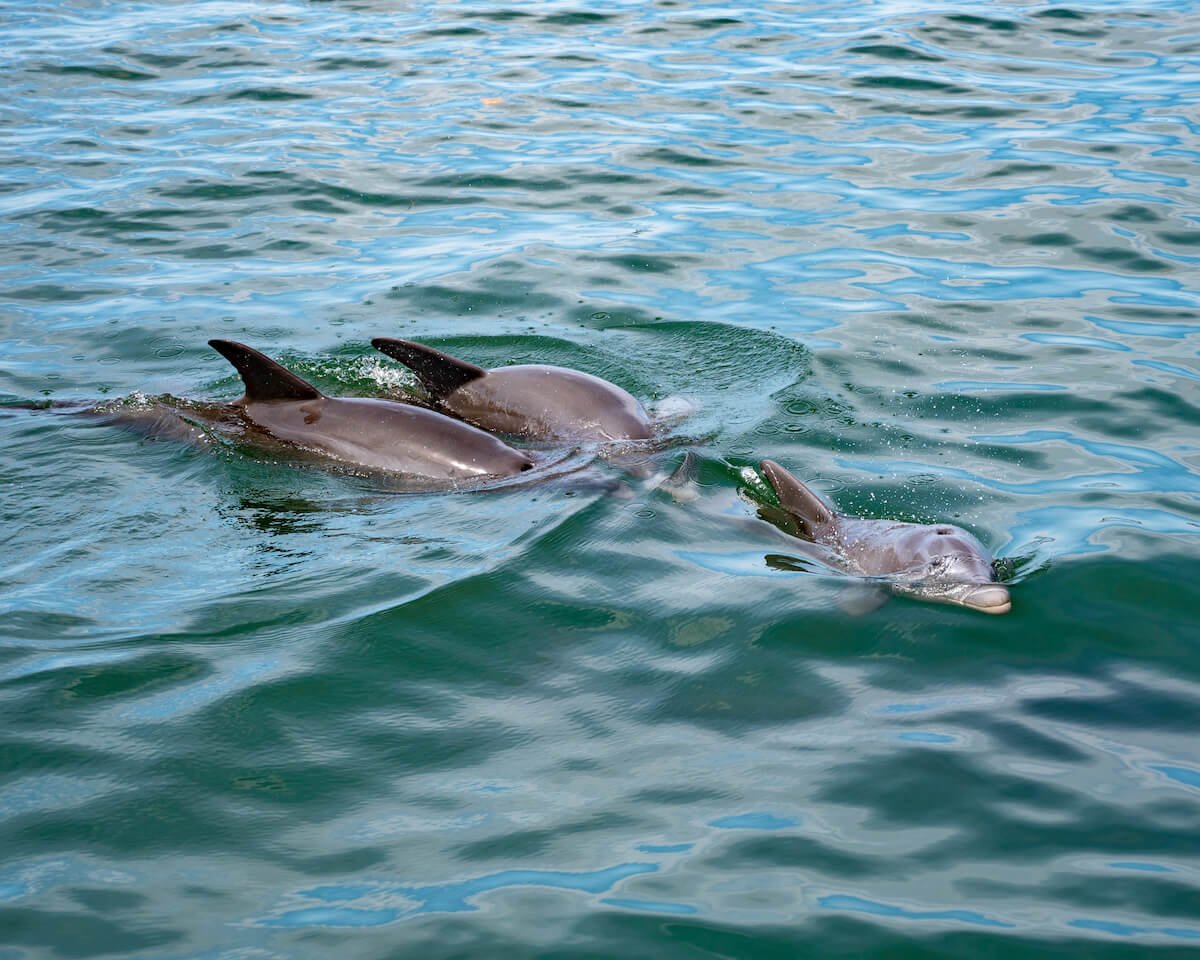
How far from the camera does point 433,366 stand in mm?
8586

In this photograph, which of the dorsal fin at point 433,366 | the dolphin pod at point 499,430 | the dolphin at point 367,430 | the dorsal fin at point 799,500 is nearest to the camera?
the dolphin pod at point 499,430

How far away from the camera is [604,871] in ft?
14.5

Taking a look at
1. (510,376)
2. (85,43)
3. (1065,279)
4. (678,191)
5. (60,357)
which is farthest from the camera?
(85,43)

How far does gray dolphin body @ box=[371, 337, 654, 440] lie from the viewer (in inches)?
329

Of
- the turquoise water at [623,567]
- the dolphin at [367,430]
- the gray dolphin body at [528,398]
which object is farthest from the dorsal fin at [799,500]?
the dolphin at [367,430]

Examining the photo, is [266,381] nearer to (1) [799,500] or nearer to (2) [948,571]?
(1) [799,500]

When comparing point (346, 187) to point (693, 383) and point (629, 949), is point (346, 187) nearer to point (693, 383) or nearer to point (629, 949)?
point (693, 383)

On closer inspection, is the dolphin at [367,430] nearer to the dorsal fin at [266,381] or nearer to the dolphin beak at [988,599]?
the dorsal fin at [266,381]

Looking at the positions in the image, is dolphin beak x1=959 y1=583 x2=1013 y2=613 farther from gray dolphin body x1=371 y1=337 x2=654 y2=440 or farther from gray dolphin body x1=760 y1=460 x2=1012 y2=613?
gray dolphin body x1=371 y1=337 x2=654 y2=440

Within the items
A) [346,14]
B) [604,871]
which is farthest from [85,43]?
[604,871]

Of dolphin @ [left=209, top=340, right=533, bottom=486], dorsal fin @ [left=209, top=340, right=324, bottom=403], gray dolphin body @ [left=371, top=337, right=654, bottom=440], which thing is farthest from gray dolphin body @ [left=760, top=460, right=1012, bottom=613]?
dorsal fin @ [left=209, top=340, right=324, bottom=403]

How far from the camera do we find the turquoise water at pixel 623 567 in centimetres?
438

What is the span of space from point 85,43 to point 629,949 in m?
20.4

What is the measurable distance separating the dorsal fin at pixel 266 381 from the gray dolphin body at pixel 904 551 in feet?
9.77
